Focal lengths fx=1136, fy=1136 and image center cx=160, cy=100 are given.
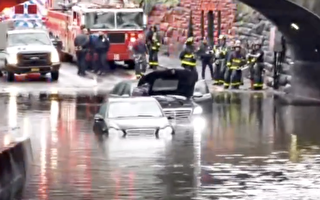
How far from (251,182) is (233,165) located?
7.46 ft

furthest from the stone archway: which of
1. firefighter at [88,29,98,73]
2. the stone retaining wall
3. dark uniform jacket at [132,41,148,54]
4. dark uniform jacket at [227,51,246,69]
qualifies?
firefighter at [88,29,98,73]

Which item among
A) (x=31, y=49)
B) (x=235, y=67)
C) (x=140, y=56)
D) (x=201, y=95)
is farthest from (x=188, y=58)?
(x=31, y=49)

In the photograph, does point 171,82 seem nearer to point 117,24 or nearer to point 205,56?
point 205,56

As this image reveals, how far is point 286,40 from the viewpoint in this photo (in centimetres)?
3709

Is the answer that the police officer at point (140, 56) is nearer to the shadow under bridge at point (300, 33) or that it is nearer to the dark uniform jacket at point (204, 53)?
the dark uniform jacket at point (204, 53)

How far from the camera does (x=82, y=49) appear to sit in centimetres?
4344

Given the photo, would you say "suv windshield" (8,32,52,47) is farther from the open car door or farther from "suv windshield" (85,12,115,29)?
the open car door

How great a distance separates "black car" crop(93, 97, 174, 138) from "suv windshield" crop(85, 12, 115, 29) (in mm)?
18603

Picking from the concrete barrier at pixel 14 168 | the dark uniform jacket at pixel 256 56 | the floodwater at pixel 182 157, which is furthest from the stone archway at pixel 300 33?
the concrete barrier at pixel 14 168

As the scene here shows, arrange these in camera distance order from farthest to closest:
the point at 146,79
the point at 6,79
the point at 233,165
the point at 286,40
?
the point at 6,79, the point at 286,40, the point at 146,79, the point at 233,165

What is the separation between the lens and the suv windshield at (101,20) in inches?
1748

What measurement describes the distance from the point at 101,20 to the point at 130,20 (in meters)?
1.15

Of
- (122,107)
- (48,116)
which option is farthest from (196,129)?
(48,116)

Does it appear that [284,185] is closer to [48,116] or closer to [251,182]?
[251,182]
